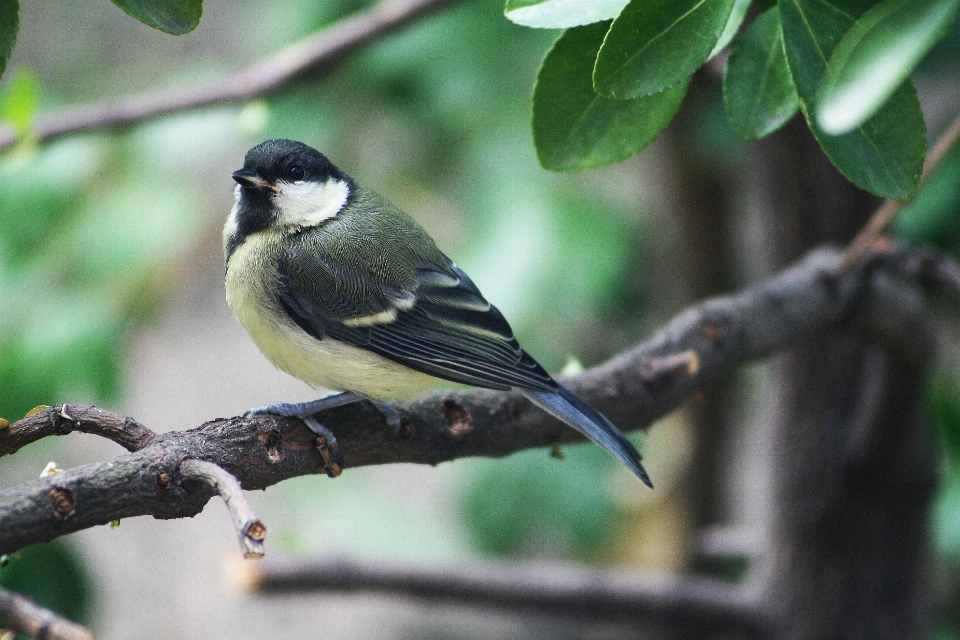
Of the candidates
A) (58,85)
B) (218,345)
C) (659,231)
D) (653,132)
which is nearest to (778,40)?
(653,132)

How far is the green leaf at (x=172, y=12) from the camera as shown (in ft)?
2.69

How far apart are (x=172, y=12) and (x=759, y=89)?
0.57 meters

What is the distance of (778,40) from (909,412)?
1098 mm

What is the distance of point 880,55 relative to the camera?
609 mm

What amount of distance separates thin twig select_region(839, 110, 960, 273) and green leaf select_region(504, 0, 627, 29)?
2.23 feet

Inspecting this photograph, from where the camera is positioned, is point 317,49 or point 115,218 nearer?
point 317,49

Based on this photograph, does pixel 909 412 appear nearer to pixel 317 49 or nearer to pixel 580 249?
Result: pixel 580 249

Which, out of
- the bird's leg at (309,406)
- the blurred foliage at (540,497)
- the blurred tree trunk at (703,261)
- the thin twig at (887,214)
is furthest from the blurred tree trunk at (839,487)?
the bird's leg at (309,406)

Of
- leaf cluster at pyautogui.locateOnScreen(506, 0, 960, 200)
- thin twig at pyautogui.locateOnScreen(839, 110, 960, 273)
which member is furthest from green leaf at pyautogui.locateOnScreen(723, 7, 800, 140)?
thin twig at pyautogui.locateOnScreen(839, 110, 960, 273)

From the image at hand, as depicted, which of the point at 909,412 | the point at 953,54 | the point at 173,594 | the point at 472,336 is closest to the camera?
the point at 472,336

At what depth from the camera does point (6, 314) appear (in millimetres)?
1952

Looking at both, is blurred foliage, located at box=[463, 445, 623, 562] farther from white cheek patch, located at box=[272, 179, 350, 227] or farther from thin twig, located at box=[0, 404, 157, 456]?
thin twig, located at box=[0, 404, 157, 456]

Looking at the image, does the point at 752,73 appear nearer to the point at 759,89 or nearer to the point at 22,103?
the point at 759,89

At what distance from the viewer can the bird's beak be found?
4.59ft
